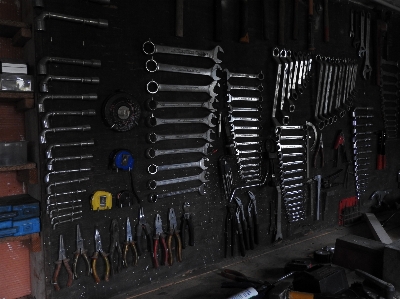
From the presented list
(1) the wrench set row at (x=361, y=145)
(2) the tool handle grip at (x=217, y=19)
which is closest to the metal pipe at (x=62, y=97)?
(2) the tool handle grip at (x=217, y=19)

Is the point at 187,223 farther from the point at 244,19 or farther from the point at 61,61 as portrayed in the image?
the point at 244,19

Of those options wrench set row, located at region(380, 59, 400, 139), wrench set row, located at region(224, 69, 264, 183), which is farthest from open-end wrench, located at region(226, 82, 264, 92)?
wrench set row, located at region(380, 59, 400, 139)

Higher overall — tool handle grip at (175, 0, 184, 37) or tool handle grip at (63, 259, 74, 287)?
tool handle grip at (175, 0, 184, 37)

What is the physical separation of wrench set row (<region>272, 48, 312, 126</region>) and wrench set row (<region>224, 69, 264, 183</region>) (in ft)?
0.53

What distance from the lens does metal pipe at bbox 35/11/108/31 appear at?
1.55 m

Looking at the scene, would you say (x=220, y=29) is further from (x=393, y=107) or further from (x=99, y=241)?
(x=393, y=107)

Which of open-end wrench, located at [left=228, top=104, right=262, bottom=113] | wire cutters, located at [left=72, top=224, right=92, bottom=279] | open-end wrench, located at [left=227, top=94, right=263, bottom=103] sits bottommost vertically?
wire cutters, located at [left=72, top=224, right=92, bottom=279]

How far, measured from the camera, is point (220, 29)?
216cm

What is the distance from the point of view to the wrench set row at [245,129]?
7.50 feet

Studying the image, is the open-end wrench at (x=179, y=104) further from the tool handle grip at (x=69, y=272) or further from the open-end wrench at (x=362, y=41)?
the open-end wrench at (x=362, y=41)

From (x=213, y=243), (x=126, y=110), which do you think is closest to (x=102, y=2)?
(x=126, y=110)

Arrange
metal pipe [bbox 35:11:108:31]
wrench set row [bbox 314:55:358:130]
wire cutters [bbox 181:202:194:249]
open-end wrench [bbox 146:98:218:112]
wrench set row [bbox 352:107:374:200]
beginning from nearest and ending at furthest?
metal pipe [bbox 35:11:108:31]
open-end wrench [bbox 146:98:218:112]
wire cutters [bbox 181:202:194:249]
wrench set row [bbox 314:55:358:130]
wrench set row [bbox 352:107:374:200]

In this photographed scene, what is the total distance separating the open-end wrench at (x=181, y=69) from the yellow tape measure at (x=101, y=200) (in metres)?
0.71

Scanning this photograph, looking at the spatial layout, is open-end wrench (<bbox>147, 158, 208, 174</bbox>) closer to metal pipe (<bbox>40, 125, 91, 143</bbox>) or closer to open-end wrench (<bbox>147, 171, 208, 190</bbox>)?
open-end wrench (<bbox>147, 171, 208, 190</bbox>)
